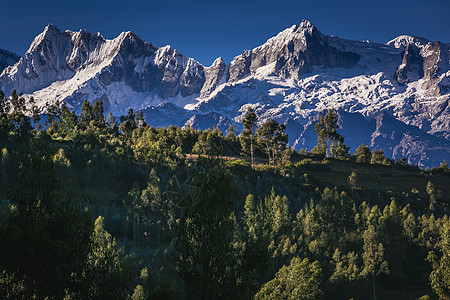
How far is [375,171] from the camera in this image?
113 m

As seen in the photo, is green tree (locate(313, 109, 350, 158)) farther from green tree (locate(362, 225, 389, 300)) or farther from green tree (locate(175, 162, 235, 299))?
green tree (locate(175, 162, 235, 299))

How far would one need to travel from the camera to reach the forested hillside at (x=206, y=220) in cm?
1566

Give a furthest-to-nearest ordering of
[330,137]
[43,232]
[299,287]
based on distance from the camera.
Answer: [330,137] < [299,287] < [43,232]

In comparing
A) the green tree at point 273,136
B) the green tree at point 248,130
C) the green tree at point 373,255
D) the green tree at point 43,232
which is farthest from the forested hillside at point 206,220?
the green tree at point 248,130

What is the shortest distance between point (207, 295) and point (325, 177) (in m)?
87.6

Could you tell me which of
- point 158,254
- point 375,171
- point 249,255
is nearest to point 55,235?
point 249,255

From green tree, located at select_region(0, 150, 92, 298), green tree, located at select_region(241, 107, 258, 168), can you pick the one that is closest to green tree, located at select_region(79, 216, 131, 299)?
green tree, located at select_region(0, 150, 92, 298)

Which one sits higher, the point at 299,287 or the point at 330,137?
the point at 330,137

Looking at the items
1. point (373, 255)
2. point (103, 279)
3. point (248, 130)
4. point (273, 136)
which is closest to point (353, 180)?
point (373, 255)

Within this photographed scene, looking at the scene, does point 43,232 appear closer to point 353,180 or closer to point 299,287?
point 299,287

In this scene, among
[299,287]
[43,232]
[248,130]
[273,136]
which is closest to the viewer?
[43,232]

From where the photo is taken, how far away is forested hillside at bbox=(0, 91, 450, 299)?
→ 617 inches

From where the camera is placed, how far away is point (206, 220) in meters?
17.5

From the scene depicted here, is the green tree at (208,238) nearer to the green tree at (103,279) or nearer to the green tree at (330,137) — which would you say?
the green tree at (103,279)
